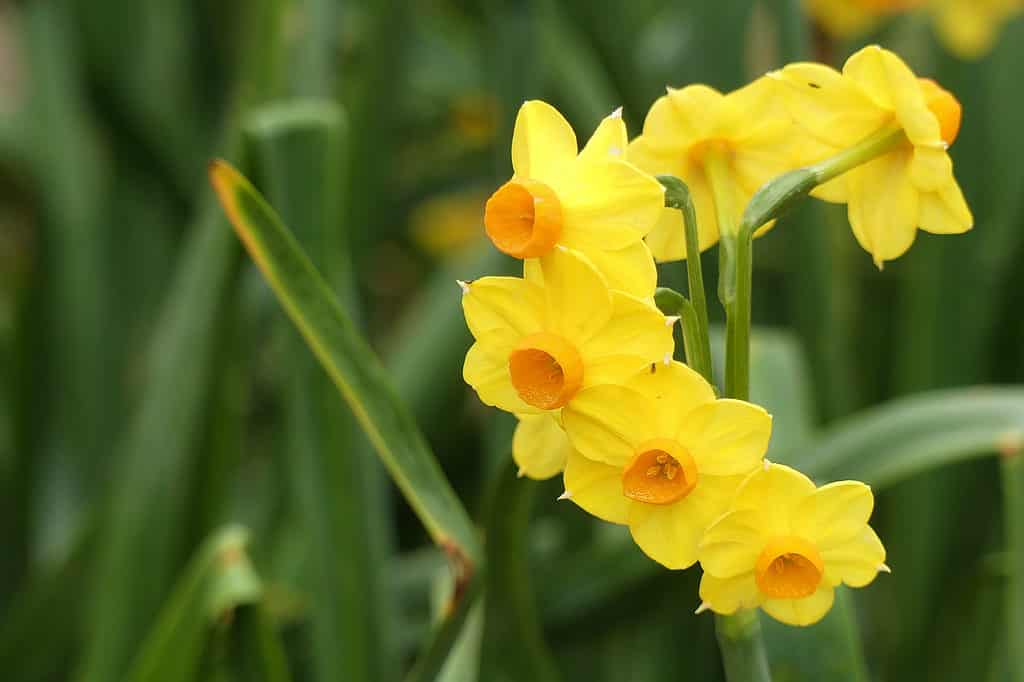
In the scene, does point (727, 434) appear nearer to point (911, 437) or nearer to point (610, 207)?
point (610, 207)

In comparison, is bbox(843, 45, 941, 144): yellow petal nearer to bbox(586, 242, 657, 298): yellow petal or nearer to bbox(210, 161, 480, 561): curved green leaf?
bbox(586, 242, 657, 298): yellow petal

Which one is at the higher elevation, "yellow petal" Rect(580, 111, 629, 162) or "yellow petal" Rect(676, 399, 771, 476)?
"yellow petal" Rect(580, 111, 629, 162)

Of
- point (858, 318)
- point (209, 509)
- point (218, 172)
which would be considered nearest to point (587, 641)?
point (209, 509)

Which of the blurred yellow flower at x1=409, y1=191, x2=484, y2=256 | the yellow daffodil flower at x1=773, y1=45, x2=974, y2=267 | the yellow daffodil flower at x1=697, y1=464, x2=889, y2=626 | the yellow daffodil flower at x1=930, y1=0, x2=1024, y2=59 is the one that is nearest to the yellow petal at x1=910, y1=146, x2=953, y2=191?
the yellow daffodil flower at x1=773, y1=45, x2=974, y2=267

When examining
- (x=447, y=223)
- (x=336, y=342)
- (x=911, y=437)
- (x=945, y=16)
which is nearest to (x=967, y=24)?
(x=945, y=16)

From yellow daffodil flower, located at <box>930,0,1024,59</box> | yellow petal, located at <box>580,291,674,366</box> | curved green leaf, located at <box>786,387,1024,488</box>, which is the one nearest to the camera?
yellow petal, located at <box>580,291,674,366</box>

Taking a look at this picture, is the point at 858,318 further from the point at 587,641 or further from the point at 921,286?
the point at 587,641
